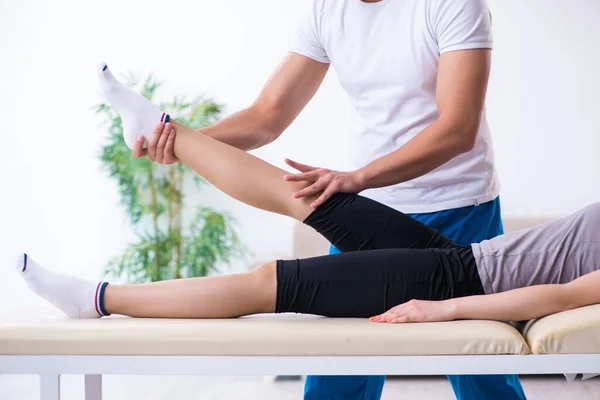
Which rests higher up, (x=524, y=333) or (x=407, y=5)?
(x=407, y=5)

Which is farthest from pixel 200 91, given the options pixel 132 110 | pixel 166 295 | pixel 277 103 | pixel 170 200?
pixel 166 295

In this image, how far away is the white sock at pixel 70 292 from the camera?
4.89 ft

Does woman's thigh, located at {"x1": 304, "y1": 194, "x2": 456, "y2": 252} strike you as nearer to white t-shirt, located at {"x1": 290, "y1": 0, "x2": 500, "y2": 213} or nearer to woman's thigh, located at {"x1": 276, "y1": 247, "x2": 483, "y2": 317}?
woman's thigh, located at {"x1": 276, "y1": 247, "x2": 483, "y2": 317}

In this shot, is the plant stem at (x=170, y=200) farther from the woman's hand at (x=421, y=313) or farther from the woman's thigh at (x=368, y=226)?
the woman's hand at (x=421, y=313)

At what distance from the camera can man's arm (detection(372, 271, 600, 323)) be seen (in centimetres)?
138

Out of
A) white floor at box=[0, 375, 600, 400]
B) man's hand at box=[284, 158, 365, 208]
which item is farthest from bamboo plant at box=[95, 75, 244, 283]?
man's hand at box=[284, 158, 365, 208]

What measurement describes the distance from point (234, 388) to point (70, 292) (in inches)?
70.9

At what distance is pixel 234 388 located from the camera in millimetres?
3170

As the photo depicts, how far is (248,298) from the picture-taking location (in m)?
1.47

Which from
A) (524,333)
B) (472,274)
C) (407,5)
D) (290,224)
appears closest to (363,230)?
(472,274)

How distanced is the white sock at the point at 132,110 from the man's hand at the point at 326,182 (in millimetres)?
367

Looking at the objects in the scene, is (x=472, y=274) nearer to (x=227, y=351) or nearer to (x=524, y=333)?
(x=524, y=333)

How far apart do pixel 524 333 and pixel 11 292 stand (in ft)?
13.0

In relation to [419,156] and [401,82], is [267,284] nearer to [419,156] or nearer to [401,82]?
[419,156]
